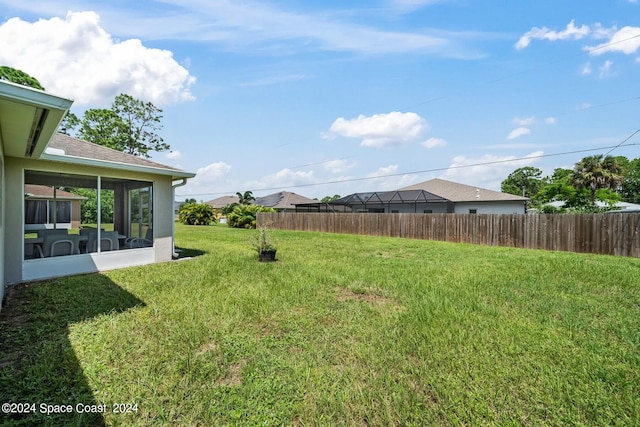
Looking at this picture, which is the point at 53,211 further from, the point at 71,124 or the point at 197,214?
the point at 71,124

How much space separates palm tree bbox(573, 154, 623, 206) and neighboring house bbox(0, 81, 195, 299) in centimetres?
2972

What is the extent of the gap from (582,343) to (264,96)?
13.7 m

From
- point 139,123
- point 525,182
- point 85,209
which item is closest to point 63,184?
point 85,209

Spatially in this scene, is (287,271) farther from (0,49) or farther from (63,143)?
(0,49)

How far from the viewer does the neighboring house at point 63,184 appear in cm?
336

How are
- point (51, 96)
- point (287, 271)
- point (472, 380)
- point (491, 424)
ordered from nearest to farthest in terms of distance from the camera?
point (491, 424) → point (472, 380) → point (51, 96) → point (287, 271)

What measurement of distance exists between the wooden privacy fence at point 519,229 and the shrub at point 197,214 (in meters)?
13.8

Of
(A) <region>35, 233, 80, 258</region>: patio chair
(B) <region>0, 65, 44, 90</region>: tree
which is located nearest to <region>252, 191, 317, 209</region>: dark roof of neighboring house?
(A) <region>35, 233, 80, 258</region>: patio chair

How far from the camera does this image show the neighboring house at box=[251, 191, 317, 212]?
34.5 m

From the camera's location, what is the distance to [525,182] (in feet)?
154

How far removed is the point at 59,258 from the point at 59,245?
394mm

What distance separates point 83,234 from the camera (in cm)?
738

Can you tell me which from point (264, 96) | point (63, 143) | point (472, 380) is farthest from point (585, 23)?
point (63, 143)

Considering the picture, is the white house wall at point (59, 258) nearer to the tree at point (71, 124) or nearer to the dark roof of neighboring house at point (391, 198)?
the dark roof of neighboring house at point (391, 198)
